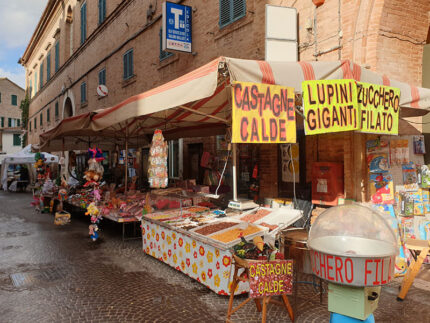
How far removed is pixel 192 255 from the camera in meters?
4.87

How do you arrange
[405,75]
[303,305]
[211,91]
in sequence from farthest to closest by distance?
[405,75] < [303,305] < [211,91]

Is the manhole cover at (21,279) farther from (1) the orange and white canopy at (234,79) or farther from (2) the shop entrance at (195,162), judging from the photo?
(2) the shop entrance at (195,162)

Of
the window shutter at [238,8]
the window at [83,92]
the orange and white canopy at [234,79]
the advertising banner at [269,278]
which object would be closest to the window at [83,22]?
the window at [83,92]

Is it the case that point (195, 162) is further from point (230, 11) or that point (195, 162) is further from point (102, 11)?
point (102, 11)

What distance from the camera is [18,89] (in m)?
48.2

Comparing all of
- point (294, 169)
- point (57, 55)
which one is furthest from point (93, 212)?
point (57, 55)

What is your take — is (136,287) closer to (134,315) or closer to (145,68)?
(134,315)

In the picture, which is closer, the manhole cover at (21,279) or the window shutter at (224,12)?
the manhole cover at (21,279)

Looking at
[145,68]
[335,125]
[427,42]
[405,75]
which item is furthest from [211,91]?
[145,68]

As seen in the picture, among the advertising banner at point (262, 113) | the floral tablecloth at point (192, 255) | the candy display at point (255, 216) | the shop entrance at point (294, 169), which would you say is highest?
Result: the advertising banner at point (262, 113)

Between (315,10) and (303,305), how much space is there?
5.84 metres

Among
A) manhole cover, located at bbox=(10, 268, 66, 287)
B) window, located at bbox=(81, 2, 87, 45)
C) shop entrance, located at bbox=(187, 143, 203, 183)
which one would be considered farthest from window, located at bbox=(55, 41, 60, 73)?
manhole cover, located at bbox=(10, 268, 66, 287)

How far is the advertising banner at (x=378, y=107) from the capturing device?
4160 millimetres

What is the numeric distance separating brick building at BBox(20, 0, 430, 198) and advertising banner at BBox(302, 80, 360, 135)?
6.52 feet
